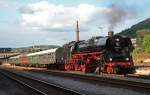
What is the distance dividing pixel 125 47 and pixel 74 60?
9.60 meters

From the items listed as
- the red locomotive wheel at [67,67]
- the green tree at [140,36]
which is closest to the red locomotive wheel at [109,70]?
the red locomotive wheel at [67,67]

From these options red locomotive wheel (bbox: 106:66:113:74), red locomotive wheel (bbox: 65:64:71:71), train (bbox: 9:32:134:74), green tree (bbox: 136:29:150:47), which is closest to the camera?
train (bbox: 9:32:134:74)

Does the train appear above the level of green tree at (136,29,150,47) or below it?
below

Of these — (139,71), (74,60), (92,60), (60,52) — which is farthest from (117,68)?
(60,52)

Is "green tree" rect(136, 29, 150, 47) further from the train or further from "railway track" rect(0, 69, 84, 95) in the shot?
"railway track" rect(0, 69, 84, 95)

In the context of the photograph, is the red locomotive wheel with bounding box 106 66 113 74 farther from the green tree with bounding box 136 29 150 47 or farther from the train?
the green tree with bounding box 136 29 150 47

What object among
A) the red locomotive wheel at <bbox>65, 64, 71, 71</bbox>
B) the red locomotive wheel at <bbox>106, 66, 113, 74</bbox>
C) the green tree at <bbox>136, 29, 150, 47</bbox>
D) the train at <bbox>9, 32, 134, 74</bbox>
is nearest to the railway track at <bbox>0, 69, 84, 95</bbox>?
the red locomotive wheel at <bbox>106, 66, 113, 74</bbox>

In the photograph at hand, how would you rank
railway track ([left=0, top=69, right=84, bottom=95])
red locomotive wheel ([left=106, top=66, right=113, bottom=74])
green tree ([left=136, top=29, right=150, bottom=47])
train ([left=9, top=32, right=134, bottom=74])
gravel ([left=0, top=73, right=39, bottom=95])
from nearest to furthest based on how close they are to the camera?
1. railway track ([left=0, top=69, right=84, bottom=95])
2. gravel ([left=0, top=73, right=39, bottom=95])
3. train ([left=9, top=32, right=134, bottom=74])
4. red locomotive wheel ([left=106, top=66, right=113, bottom=74])
5. green tree ([left=136, top=29, right=150, bottom=47])

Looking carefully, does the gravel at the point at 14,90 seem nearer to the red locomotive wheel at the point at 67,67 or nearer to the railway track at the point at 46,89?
the railway track at the point at 46,89

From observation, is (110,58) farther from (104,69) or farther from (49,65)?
(49,65)

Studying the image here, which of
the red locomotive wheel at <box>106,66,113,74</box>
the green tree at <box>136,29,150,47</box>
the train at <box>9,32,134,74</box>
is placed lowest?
the red locomotive wheel at <box>106,66,113,74</box>

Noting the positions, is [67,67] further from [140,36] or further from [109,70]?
[140,36]

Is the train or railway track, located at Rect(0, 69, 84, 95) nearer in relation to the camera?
railway track, located at Rect(0, 69, 84, 95)

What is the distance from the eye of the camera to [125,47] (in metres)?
34.5
